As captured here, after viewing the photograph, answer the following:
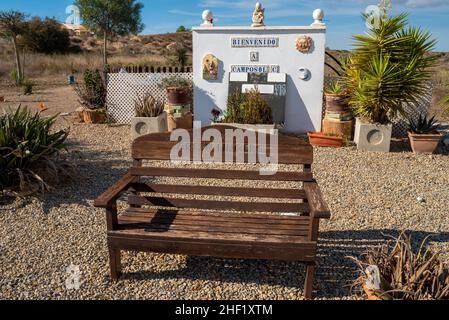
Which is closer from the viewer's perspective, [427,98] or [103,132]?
[427,98]

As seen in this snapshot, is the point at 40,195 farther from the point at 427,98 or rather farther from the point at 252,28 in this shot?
the point at 427,98

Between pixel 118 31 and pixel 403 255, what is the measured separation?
83.7 feet

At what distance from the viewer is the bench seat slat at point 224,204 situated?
130 inches

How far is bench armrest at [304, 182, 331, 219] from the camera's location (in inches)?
99.3

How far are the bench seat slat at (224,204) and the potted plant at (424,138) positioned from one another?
4585 mm

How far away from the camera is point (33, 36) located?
29578 mm

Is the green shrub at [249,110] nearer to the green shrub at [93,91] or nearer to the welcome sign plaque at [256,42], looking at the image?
the welcome sign plaque at [256,42]

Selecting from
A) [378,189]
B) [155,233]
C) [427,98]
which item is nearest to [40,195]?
[155,233]

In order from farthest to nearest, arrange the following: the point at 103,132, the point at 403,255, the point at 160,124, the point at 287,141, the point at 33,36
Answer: the point at 33,36 < the point at 103,132 < the point at 160,124 < the point at 287,141 < the point at 403,255

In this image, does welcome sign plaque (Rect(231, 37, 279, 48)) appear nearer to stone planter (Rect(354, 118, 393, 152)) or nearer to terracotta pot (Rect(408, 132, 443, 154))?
stone planter (Rect(354, 118, 393, 152))

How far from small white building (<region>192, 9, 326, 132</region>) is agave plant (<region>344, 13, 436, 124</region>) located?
127 cm

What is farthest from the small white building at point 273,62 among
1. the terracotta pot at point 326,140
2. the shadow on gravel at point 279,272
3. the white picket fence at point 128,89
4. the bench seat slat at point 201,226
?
the bench seat slat at point 201,226

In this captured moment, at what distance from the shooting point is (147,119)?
7645 mm
